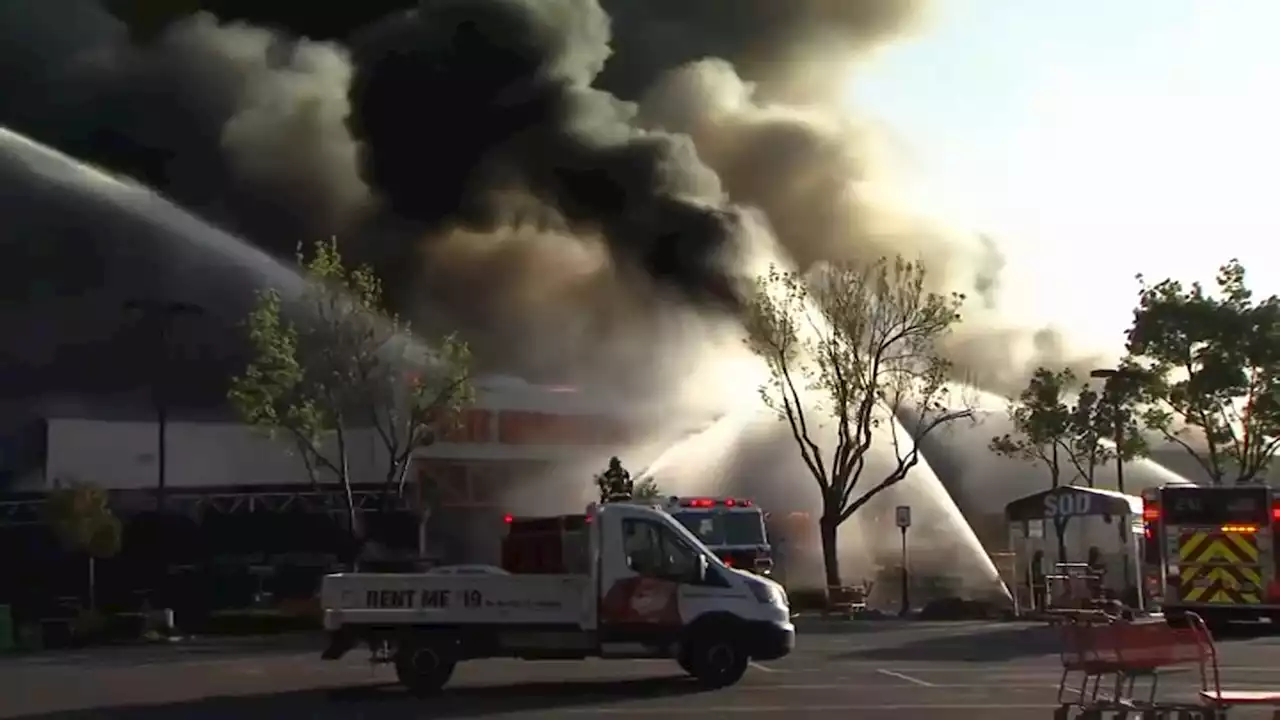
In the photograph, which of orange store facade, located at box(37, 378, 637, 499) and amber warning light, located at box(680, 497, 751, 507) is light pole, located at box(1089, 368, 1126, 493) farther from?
orange store facade, located at box(37, 378, 637, 499)

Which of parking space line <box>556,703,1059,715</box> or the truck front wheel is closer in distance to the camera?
parking space line <box>556,703,1059,715</box>

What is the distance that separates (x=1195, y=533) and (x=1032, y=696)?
39.4ft

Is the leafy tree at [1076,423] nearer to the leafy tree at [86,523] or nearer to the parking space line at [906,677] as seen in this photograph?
the parking space line at [906,677]

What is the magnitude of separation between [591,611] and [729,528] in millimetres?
9664

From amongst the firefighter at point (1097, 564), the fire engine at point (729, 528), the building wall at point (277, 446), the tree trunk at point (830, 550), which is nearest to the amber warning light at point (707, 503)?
the fire engine at point (729, 528)

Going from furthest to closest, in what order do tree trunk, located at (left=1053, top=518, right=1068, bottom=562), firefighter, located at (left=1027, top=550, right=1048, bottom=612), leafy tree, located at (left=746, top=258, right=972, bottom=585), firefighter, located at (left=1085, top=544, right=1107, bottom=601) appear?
leafy tree, located at (left=746, top=258, right=972, bottom=585)
firefighter, located at (left=1027, top=550, right=1048, bottom=612)
tree trunk, located at (left=1053, top=518, right=1068, bottom=562)
firefighter, located at (left=1085, top=544, right=1107, bottom=601)

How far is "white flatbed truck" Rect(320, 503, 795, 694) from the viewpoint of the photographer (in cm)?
1590

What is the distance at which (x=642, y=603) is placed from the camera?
1639 centimetres

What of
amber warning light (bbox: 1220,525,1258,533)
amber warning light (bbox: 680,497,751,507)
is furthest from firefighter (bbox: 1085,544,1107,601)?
amber warning light (bbox: 680,497,751,507)

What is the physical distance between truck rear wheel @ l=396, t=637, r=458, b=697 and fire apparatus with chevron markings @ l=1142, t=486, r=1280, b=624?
14263mm

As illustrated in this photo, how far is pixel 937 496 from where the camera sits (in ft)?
137

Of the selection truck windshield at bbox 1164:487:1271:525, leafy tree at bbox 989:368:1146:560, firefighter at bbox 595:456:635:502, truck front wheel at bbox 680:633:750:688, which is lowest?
truck front wheel at bbox 680:633:750:688

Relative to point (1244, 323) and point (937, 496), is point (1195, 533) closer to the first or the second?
point (1244, 323)

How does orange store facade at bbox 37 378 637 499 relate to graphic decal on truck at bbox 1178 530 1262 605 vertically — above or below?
above
